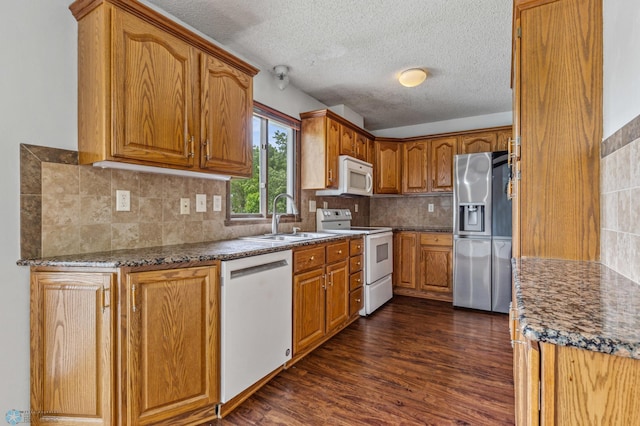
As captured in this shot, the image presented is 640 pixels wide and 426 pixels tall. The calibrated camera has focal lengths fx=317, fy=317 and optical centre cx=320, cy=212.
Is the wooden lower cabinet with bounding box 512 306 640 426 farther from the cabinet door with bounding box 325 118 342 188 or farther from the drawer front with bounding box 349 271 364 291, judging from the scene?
the cabinet door with bounding box 325 118 342 188

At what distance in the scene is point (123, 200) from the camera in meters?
1.84

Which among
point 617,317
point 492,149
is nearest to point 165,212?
point 617,317

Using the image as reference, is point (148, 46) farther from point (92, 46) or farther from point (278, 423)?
point (278, 423)

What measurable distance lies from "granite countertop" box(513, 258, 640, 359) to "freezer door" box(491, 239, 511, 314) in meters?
2.43

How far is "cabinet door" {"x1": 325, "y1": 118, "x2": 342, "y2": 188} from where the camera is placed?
3.27 meters

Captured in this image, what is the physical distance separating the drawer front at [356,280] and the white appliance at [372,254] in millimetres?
91

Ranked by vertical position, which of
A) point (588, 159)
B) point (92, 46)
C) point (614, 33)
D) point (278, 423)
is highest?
point (92, 46)

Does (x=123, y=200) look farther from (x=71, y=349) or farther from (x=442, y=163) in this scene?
(x=442, y=163)

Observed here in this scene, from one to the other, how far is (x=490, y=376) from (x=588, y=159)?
154 cm

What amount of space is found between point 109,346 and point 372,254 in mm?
2516

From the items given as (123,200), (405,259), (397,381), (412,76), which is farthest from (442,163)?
(123,200)

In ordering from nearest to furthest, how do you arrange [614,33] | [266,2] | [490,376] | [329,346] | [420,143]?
[614,33], [266,2], [490,376], [329,346], [420,143]

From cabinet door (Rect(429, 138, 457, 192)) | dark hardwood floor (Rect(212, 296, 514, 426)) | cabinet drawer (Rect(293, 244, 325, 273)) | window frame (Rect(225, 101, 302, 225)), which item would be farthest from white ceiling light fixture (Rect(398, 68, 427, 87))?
dark hardwood floor (Rect(212, 296, 514, 426))

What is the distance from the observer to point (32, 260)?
1.43 meters
